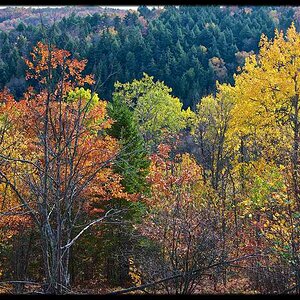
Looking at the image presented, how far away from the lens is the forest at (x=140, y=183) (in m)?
3.75

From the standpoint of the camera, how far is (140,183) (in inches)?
566

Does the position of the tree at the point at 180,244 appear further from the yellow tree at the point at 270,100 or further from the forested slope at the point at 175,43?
the forested slope at the point at 175,43

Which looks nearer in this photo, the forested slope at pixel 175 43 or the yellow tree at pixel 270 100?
the yellow tree at pixel 270 100

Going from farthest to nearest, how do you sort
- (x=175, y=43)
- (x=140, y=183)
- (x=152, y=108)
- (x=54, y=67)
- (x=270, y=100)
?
(x=175, y=43)
(x=152, y=108)
(x=140, y=183)
(x=270, y=100)
(x=54, y=67)

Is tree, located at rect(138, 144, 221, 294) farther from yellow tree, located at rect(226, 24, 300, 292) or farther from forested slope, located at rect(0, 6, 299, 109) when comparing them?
forested slope, located at rect(0, 6, 299, 109)

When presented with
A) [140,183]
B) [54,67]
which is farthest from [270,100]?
[54,67]

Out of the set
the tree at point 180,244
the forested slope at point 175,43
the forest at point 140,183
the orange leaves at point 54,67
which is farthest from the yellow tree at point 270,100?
the forested slope at point 175,43

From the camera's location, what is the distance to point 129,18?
75438mm

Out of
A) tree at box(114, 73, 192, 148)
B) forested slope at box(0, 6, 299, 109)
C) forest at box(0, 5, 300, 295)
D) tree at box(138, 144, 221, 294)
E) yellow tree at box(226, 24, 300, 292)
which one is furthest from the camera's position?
forested slope at box(0, 6, 299, 109)

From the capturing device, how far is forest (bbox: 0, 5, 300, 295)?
3.75 metres

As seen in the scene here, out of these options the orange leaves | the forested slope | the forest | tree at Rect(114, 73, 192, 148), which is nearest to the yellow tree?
the forest

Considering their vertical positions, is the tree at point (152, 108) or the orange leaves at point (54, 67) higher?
the tree at point (152, 108)

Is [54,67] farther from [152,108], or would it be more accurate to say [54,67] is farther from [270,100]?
[152,108]

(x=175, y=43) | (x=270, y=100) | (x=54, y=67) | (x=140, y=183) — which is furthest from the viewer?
(x=175, y=43)
